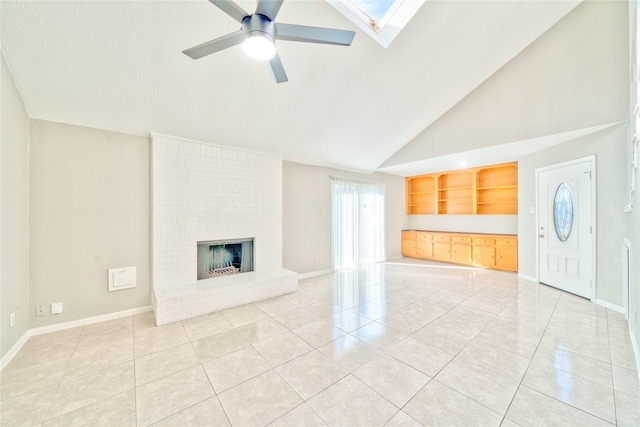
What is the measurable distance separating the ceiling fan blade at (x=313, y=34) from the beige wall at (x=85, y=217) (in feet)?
8.70

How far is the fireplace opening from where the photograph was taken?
3791mm

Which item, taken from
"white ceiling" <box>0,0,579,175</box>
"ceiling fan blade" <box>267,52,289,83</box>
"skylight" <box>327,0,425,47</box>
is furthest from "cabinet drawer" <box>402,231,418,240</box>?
A: "ceiling fan blade" <box>267,52,289,83</box>

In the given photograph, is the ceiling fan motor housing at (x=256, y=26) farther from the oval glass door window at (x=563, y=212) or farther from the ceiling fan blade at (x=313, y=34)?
the oval glass door window at (x=563, y=212)

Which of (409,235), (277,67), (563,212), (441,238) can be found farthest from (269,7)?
(409,235)

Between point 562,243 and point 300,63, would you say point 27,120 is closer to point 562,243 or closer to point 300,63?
point 300,63

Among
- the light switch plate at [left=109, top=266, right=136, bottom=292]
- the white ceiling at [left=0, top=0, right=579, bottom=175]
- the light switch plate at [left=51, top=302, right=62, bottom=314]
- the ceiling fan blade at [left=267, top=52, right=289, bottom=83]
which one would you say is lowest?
the light switch plate at [left=51, top=302, right=62, bottom=314]

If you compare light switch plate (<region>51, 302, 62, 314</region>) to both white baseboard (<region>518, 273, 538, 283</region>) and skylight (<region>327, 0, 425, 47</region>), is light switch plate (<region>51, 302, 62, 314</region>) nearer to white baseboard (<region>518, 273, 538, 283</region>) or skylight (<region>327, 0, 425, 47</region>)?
skylight (<region>327, 0, 425, 47</region>)

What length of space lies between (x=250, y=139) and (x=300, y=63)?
1.45 m

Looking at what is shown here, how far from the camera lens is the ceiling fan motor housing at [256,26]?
1589 mm

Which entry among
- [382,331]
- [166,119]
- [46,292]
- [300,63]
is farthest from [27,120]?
[382,331]

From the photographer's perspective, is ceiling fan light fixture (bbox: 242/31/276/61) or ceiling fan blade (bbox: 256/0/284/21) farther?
ceiling fan light fixture (bbox: 242/31/276/61)

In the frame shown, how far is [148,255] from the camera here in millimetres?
3348

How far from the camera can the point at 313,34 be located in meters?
1.76

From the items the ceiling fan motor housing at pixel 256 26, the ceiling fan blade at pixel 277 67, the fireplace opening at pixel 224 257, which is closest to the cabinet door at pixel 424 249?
the fireplace opening at pixel 224 257
